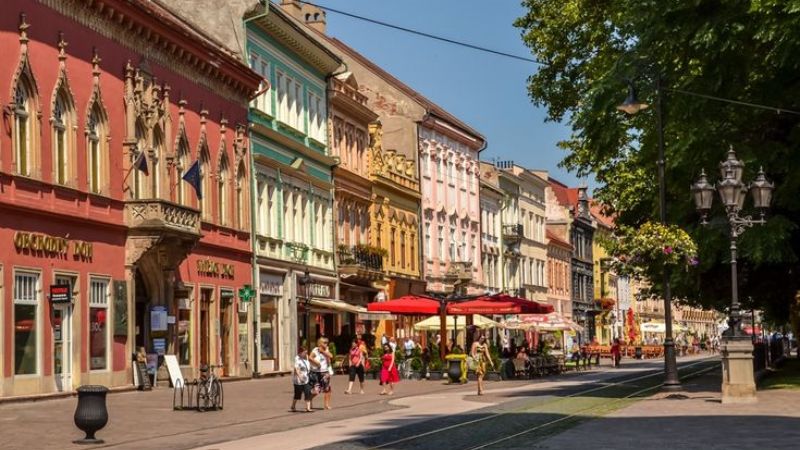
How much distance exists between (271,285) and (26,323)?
67.3 ft

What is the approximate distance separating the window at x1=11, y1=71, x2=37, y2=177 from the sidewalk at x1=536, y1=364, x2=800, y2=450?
46.6 feet

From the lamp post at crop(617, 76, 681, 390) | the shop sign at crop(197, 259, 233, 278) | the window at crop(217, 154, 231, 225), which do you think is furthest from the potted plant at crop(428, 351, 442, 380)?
the lamp post at crop(617, 76, 681, 390)

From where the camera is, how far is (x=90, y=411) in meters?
23.1

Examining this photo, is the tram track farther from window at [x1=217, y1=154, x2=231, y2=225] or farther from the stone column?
window at [x1=217, y1=154, x2=231, y2=225]

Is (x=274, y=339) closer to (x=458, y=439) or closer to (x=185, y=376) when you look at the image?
(x=185, y=376)

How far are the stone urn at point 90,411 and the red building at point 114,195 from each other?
10253mm

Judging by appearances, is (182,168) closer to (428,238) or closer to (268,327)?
(268,327)

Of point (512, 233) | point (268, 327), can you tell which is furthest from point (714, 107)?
point (512, 233)

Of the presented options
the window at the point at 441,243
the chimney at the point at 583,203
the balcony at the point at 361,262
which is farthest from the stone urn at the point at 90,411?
the chimney at the point at 583,203

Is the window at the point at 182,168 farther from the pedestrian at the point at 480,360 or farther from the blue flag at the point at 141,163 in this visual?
the pedestrian at the point at 480,360

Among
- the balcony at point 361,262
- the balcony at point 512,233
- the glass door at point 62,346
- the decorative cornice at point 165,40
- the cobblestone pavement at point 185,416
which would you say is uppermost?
the decorative cornice at point 165,40

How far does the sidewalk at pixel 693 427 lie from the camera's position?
65.7ft

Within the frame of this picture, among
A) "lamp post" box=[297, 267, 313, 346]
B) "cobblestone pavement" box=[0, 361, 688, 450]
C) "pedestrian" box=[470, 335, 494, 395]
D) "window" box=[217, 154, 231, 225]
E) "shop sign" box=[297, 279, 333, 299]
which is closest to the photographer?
"cobblestone pavement" box=[0, 361, 688, 450]

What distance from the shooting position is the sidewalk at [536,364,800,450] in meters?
20.0
